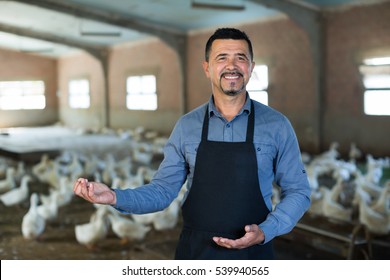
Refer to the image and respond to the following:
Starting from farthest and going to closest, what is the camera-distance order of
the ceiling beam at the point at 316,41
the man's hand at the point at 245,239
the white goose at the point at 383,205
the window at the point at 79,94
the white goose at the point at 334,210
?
the window at the point at 79,94
the ceiling beam at the point at 316,41
the white goose at the point at 334,210
the white goose at the point at 383,205
the man's hand at the point at 245,239

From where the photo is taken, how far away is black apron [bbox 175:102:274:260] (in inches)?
63.4

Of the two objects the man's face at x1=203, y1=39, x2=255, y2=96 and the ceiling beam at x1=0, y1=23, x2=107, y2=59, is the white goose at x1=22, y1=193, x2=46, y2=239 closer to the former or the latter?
the man's face at x1=203, y1=39, x2=255, y2=96

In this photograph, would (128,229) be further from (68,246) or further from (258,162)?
(258,162)

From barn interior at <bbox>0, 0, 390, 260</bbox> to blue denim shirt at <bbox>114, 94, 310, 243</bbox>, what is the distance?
1.69 metres

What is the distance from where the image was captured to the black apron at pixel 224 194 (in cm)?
161

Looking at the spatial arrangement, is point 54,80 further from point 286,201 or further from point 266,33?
point 286,201

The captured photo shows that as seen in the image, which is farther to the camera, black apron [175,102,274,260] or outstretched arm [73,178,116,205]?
black apron [175,102,274,260]

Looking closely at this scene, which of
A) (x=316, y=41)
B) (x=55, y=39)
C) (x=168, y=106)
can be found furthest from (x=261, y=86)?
(x=55, y=39)

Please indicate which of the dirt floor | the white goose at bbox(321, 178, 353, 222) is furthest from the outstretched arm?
the white goose at bbox(321, 178, 353, 222)

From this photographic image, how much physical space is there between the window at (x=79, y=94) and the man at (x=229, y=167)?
16029mm

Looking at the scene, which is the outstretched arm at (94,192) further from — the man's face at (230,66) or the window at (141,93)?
the window at (141,93)

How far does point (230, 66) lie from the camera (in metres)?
1.60

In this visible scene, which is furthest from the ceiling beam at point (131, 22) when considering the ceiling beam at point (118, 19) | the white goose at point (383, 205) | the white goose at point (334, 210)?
the white goose at point (383, 205)

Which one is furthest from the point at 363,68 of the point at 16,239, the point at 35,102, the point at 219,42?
the point at 35,102
